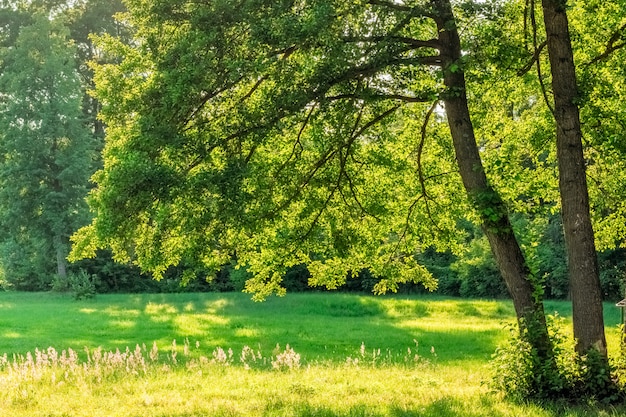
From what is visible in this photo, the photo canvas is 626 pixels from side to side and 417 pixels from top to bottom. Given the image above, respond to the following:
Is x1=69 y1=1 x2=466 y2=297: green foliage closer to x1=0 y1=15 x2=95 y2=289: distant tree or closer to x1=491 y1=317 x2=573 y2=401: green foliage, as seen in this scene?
x1=491 y1=317 x2=573 y2=401: green foliage

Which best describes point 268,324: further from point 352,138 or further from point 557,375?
point 557,375

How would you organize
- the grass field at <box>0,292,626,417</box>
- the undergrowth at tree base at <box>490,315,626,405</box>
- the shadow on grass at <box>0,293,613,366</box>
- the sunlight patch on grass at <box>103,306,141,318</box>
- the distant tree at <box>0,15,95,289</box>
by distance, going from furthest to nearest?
the distant tree at <box>0,15,95,289</box> < the sunlight patch on grass at <box>103,306,141,318</box> < the shadow on grass at <box>0,293,613,366</box> < the undergrowth at tree base at <box>490,315,626,405</box> < the grass field at <box>0,292,626,417</box>

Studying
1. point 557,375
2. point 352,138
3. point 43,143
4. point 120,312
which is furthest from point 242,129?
point 43,143

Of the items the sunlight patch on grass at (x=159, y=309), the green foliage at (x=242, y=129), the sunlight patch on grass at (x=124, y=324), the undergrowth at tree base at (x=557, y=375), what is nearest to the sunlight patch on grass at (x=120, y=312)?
the sunlight patch on grass at (x=159, y=309)

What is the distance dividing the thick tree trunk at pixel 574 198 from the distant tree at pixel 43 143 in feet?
99.4

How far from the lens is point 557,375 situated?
880 centimetres

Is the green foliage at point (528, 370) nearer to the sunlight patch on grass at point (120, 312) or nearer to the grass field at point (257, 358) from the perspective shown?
the grass field at point (257, 358)

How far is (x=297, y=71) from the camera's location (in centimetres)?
913

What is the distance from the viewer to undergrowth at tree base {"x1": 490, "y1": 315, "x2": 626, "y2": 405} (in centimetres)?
873

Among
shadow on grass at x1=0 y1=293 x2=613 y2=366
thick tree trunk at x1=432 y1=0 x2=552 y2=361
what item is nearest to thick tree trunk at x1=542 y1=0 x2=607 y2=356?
thick tree trunk at x1=432 y1=0 x2=552 y2=361

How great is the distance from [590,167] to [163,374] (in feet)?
30.6

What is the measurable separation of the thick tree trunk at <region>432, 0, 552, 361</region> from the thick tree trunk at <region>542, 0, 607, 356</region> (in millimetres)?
560

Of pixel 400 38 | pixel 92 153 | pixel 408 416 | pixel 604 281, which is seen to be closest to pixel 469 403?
pixel 408 416

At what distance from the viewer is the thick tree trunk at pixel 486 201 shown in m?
9.28
